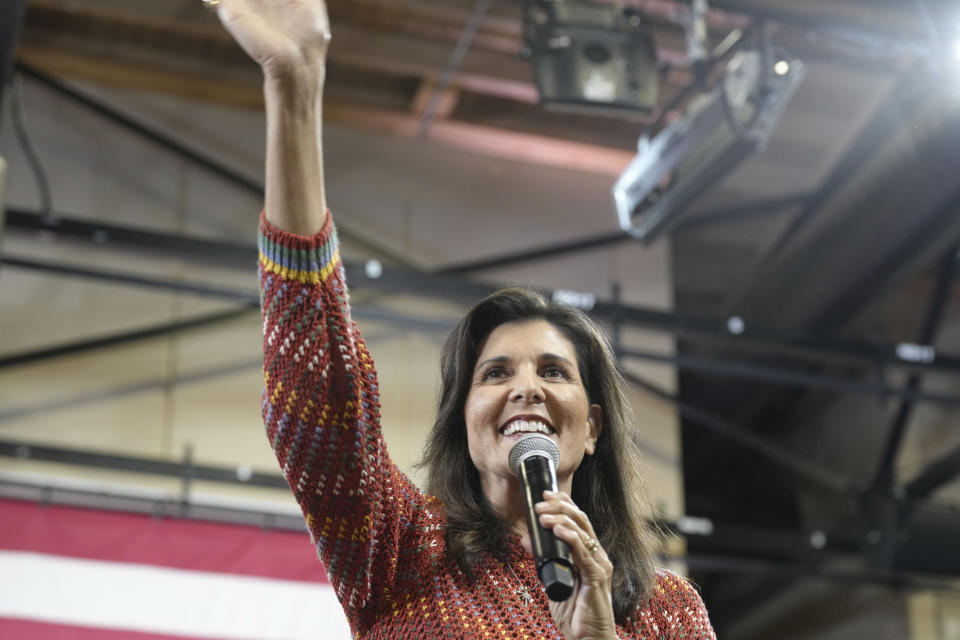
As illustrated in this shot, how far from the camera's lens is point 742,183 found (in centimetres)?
687

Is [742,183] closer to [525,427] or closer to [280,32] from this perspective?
[525,427]

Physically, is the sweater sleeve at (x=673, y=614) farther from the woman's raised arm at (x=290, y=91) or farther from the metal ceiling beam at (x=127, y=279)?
the metal ceiling beam at (x=127, y=279)

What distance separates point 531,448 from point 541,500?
0.14m

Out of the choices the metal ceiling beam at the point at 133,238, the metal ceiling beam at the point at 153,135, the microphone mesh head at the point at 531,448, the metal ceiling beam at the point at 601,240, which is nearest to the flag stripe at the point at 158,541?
the metal ceiling beam at the point at 133,238

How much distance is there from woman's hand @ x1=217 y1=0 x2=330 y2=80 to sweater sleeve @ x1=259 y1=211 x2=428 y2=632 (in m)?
0.16

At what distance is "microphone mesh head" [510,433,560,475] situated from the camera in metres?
1.45

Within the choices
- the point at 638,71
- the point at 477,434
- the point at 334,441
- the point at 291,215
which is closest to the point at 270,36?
the point at 291,215

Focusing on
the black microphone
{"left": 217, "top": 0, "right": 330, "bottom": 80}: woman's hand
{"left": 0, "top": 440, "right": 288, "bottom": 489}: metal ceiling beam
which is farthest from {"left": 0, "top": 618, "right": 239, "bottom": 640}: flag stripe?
{"left": 217, "top": 0, "right": 330, "bottom": 80}: woman's hand

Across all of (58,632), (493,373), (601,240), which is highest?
(601,240)

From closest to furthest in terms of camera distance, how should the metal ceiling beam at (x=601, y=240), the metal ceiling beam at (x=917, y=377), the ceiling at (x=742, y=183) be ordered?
1. the ceiling at (x=742, y=183)
2. the metal ceiling beam at (x=917, y=377)
3. the metal ceiling beam at (x=601, y=240)

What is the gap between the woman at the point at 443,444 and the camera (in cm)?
127

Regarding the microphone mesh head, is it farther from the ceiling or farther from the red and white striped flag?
the red and white striped flag

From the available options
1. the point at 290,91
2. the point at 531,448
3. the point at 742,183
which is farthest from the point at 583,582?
the point at 742,183

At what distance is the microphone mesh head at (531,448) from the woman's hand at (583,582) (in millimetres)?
142
